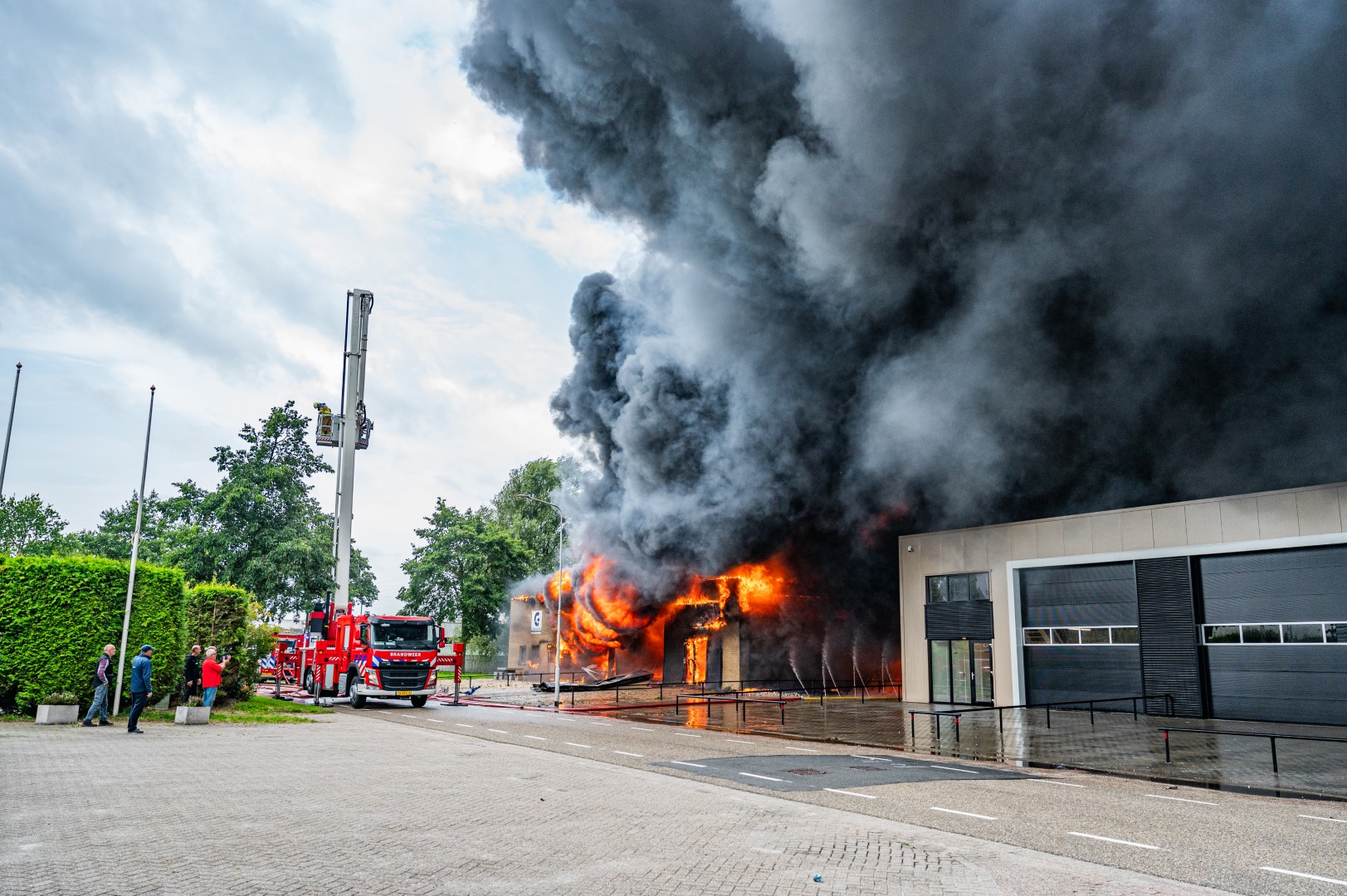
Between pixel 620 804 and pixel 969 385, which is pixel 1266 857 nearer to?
pixel 620 804

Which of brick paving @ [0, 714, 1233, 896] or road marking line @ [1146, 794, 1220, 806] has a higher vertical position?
brick paving @ [0, 714, 1233, 896]

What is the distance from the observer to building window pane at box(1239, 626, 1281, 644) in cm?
2441

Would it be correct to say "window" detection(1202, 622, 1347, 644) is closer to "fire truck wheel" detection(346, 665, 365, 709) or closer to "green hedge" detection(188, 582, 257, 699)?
"fire truck wheel" detection(346, 665, 365, 709)

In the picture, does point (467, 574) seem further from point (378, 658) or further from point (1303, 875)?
point (1303, 875)

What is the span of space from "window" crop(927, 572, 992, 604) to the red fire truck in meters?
18.2

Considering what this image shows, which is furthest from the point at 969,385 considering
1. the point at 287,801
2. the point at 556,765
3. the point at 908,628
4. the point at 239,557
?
the point at 239,557

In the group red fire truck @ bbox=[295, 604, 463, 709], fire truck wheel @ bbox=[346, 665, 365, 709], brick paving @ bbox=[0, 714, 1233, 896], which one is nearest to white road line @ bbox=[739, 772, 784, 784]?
brick paving @ bbox=[0, 714, 1233, 896]

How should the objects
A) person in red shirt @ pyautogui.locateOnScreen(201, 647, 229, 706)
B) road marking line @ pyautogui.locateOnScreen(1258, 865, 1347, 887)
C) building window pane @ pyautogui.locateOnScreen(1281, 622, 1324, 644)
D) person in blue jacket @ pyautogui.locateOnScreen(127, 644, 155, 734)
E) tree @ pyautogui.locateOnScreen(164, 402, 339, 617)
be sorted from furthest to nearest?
tree @ pyautogui.locateOnScreen(164, 402, 339, 617) < building window pane @ pyautogui.locateOnScreen(1281, 622, 1324, 644) < person in red shirt @ pyautogui.locateOnScreen(201, 647, 229, 706) < person in blue jacket @ pyautogui.locateOnScreen(127, 644, 155, 734) < road marking line @ pyautogui.locateOnScreen(1258, 865, 1347, 887)

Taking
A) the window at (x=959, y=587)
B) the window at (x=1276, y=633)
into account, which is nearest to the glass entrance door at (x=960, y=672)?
the window at (x=959, y=587)

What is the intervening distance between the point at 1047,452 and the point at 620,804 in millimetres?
32998

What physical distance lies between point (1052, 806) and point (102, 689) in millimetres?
16587

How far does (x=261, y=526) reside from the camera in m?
47.6

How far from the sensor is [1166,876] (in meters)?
7.25

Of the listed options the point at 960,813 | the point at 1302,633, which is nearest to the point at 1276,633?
the point at 1302,633
